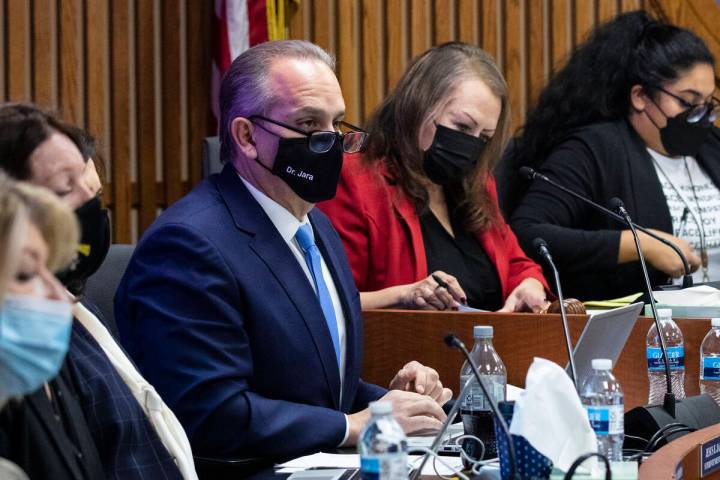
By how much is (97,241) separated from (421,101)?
5.19 ft

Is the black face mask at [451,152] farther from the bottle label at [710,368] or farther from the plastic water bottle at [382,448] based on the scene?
the plastic water bottle at [382,448]

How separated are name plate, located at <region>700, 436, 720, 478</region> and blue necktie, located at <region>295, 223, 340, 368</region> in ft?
2.61

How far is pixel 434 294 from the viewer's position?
9.40 feet

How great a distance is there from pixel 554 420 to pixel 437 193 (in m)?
1.83

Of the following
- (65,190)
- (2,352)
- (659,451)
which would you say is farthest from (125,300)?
(2,352)

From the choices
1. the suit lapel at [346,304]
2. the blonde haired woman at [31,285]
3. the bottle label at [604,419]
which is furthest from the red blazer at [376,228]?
the blonde haired woman at [31,285]

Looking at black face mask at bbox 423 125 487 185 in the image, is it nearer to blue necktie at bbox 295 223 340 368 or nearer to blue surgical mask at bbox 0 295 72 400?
blue necktie at bbox 295 223 340 368

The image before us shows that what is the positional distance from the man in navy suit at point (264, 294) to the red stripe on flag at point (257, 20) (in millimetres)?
2254

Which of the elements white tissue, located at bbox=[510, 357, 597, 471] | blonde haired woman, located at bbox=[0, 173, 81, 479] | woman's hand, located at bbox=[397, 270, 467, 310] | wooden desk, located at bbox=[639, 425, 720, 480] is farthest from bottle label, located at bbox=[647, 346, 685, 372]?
blonde haired woman, located at bbox=[0, 173, 81, 479]

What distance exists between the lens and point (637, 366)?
2.66 metres

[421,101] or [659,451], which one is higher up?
[421,101]

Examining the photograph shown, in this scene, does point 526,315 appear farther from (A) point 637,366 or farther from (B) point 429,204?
(B) point 429,204

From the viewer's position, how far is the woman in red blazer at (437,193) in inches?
124

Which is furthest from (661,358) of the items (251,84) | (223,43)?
(223,43)
